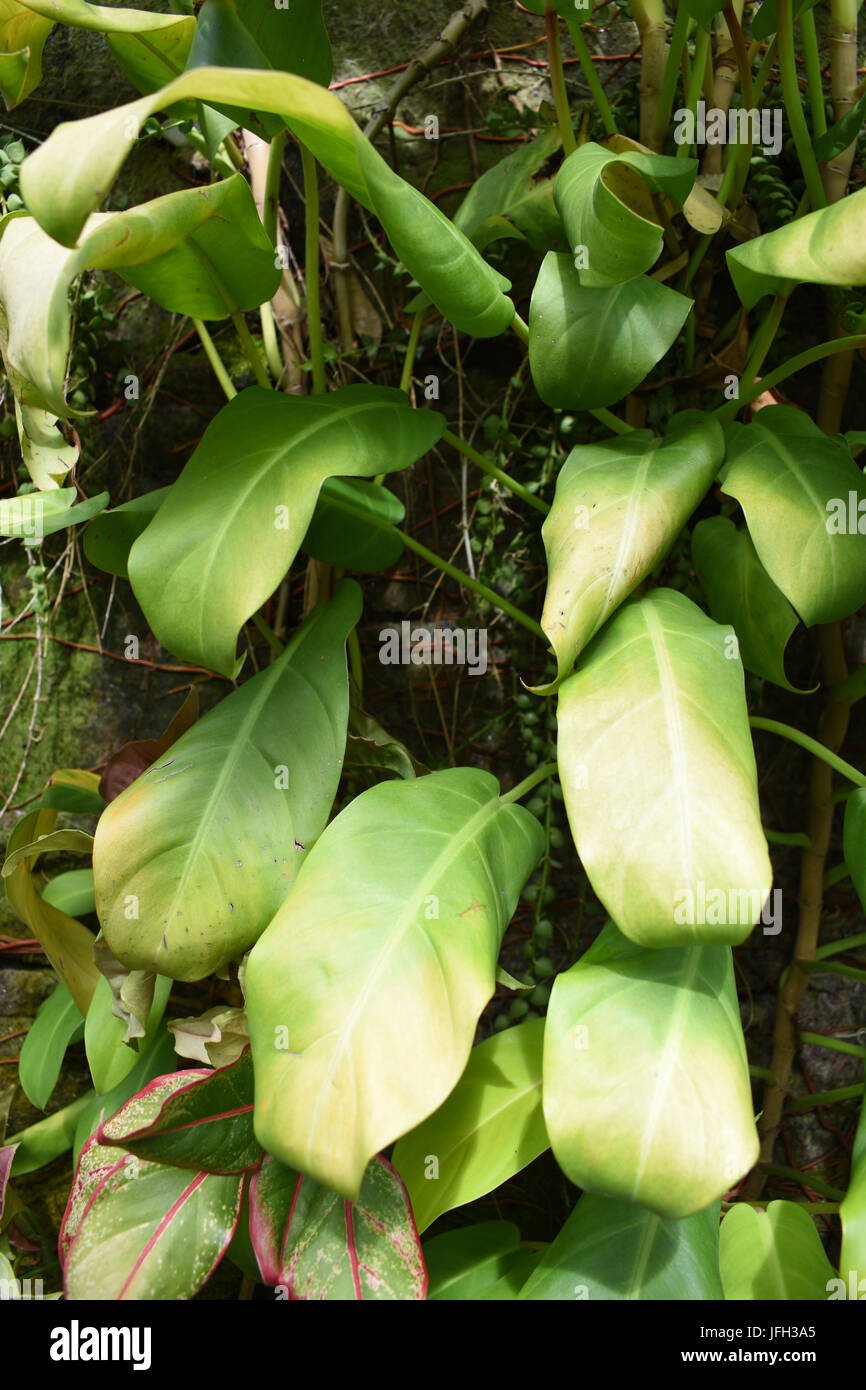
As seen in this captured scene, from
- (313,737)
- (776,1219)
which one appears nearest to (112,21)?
(313,737)

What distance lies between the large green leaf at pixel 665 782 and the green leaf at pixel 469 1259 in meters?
0.62

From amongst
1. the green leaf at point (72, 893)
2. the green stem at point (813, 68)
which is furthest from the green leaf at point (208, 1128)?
the green stem at point (813, 68)

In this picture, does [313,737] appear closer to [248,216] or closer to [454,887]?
[454,887]

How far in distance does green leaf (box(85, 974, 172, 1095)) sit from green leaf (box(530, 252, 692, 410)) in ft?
2.92

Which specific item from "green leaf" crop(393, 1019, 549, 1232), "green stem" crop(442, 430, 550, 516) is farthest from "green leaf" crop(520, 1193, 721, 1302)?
"green stem" crop(442, 430, 550, 516)

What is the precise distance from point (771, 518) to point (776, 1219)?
86 centimetres

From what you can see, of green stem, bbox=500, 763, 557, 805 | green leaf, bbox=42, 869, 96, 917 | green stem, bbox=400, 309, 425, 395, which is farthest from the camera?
green leaf, bbox=42, 869, 96, 917

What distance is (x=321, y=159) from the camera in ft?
2.85

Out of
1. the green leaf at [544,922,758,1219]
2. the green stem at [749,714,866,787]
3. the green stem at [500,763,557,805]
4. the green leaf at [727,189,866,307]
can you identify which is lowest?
the green leaf at [544,922,758,1219]

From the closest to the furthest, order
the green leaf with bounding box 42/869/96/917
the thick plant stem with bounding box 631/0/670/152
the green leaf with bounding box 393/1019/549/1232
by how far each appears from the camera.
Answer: the green leaf with bounding box 393/1019/549/1232, the thick plant stem with bounding box 631/0/670/152, the green leaf with bounding box 42/869/96/917

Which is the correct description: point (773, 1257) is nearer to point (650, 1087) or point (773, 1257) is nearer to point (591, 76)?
point (650, 1087)

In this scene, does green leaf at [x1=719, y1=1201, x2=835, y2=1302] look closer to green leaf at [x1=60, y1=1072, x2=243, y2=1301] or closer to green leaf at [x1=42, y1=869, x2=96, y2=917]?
green leaf at [x1=60, y1=1072, x2=243, y2=1301]

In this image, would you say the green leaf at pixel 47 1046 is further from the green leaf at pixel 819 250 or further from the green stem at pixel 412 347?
the green leaf at pixel 819 250

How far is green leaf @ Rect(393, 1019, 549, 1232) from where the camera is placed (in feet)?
3.19
